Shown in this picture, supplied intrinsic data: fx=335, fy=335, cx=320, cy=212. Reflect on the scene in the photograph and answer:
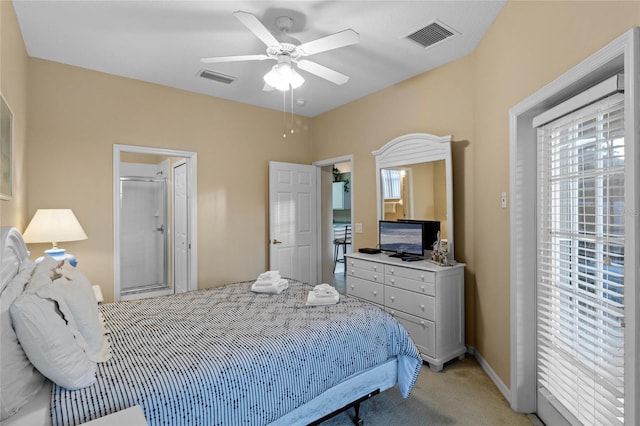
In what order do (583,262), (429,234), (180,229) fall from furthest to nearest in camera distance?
(180,229), (429,234), (583,262)

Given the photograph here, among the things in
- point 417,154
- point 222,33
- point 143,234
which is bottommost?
point 143,234

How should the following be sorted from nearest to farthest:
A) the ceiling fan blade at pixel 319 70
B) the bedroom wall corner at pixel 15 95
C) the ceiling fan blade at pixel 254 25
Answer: the ceiling fan blade at pixel 254 25, the bedroom wall corner at pixel 15 95, the ceiling fan blade at pixel 319 70

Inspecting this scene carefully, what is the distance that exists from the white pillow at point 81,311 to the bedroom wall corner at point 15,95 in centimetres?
93

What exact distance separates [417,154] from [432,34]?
1.14 meters

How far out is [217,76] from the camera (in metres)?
3.65

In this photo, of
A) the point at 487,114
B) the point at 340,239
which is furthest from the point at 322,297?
the point at 340,239

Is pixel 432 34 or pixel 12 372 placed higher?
pixel 432 34

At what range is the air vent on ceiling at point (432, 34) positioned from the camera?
2656mm

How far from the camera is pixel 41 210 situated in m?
2.93

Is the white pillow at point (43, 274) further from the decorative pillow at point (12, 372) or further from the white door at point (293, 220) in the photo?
the white door at point (293, 220)

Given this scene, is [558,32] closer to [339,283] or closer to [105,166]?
[105,166]

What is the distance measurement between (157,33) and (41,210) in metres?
1.83

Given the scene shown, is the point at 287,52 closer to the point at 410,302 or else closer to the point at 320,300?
the point at 320,300

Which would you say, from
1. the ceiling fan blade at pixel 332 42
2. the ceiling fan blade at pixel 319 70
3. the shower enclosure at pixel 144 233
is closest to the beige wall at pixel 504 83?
the ceiling fan blade at pixel 332 42
